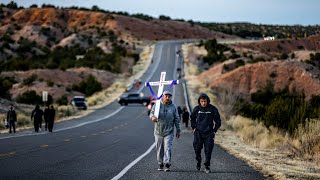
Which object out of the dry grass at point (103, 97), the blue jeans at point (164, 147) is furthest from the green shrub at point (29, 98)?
the blue jeans at point (164, 147)

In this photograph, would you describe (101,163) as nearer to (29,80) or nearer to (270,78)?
(270,78)

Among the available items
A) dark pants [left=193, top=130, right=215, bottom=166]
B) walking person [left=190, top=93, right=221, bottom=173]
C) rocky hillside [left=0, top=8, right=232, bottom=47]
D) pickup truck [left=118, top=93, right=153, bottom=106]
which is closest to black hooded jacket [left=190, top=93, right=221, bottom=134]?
walking person [left=190, top=93, right=221, bottom=173]

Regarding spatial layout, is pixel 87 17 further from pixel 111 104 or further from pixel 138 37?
pixel 111 104

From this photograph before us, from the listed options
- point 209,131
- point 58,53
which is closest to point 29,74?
point 58,53

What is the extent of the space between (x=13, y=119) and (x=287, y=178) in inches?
860

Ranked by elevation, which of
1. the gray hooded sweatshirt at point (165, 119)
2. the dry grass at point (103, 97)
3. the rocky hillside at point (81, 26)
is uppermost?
the rocky hillside at point (81, 26)

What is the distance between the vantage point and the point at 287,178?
41.5 ft

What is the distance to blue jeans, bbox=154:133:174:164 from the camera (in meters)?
13.7

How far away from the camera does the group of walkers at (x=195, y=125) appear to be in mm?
13586

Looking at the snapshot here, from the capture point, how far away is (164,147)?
45.5 ft

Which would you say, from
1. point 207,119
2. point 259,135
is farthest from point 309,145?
point 259,135

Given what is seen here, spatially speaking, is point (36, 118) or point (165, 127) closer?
point (165, 127)

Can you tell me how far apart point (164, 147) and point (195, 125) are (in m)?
0.88

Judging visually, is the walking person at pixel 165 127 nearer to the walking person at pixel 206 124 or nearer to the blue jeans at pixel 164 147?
the blue jeans at pixel 164 147
